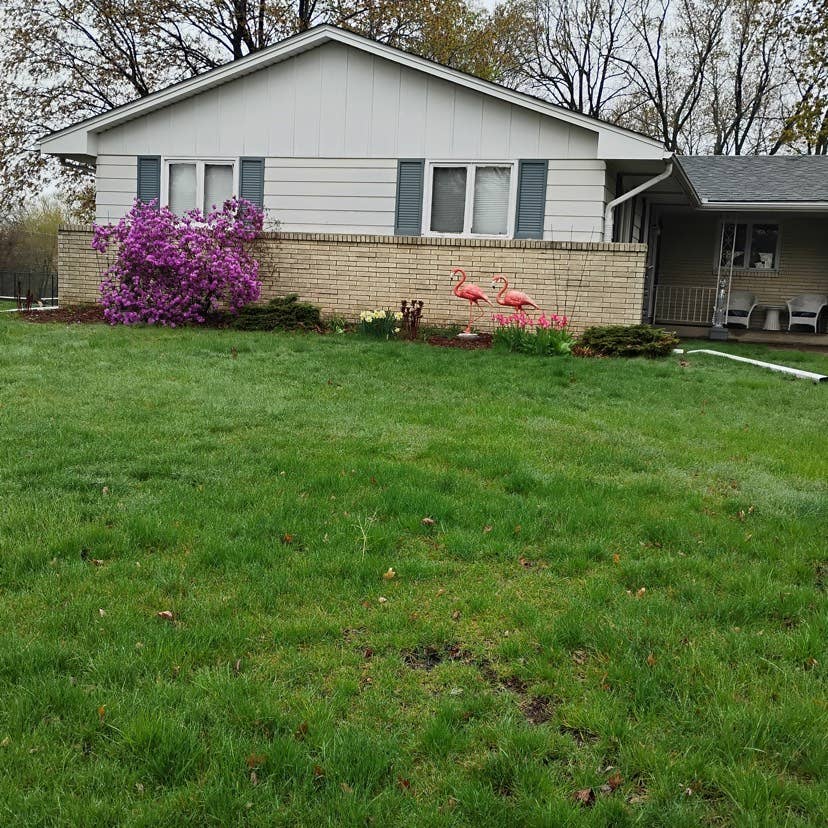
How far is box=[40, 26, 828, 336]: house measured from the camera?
13.2 metres

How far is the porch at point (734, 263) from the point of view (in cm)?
1867

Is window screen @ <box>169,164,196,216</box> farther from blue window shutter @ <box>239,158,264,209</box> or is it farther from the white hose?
the white hose

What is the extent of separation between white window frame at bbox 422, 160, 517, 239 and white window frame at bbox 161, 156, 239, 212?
349cm

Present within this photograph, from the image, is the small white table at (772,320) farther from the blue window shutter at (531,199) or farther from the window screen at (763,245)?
the blue window shutter at (531,199)

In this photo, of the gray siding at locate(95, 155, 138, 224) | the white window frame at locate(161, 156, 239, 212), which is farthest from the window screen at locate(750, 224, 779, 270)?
the gray siding at locate(95, 155, 138, 224)

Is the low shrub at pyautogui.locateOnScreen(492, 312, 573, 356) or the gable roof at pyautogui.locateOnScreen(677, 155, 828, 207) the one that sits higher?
the gable roof at pyautogui.locateOnScreen(677, 155, 828, 207)

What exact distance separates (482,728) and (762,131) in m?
37.2

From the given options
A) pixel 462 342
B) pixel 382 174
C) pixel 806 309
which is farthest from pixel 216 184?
pixel 806 309

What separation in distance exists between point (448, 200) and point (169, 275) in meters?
4.73

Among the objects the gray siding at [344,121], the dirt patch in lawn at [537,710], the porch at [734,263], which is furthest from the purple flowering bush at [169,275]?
the dirt patch in lawn at [537,710]

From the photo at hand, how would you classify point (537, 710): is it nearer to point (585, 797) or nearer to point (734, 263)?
point (585, 797)

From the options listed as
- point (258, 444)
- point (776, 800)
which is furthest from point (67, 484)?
point (776, 800)

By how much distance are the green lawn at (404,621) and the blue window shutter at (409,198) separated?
8.08m

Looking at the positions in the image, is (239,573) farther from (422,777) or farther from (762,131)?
(762,131)
